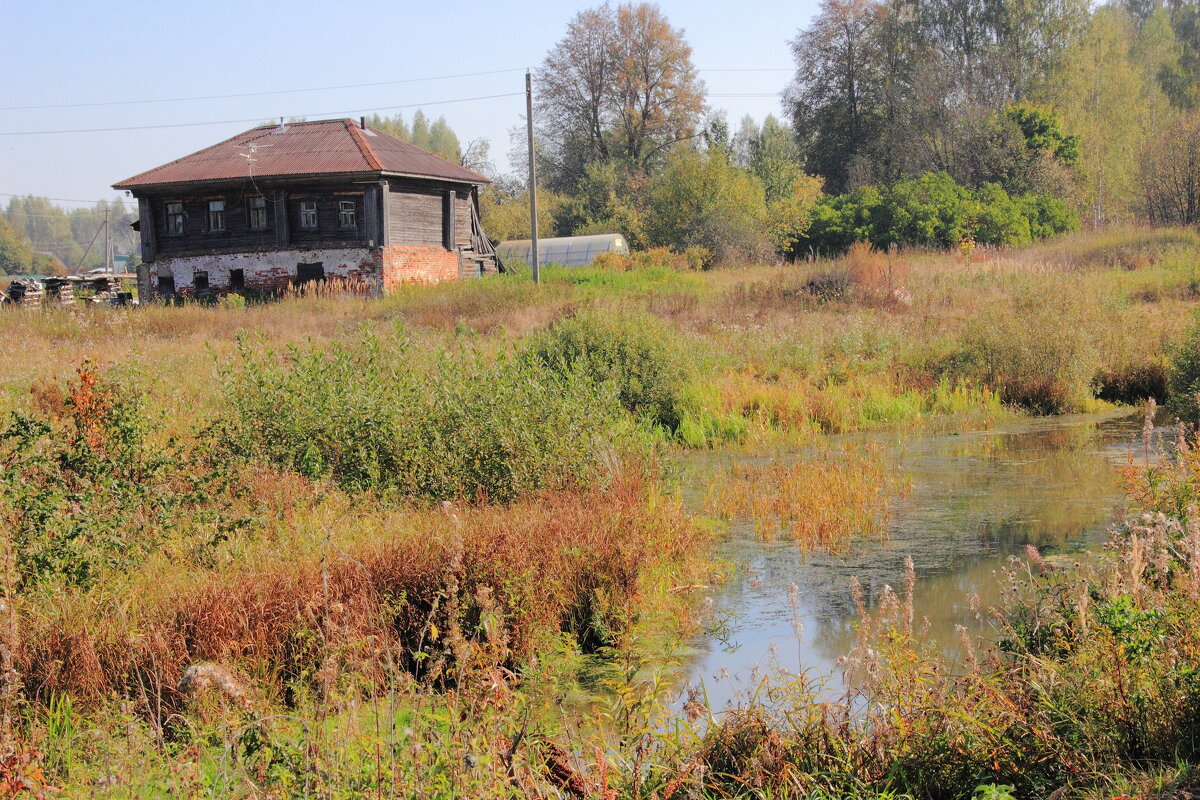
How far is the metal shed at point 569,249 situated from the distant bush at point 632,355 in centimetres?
2654

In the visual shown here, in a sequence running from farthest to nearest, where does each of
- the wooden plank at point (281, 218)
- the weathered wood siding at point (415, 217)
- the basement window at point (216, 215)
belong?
the basement window at point (216, 215) < the weathered wood siding at point (415, 217) < the wooden plank at point (281, 218)

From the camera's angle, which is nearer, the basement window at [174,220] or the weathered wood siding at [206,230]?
the weathered wood siding at [206,230]

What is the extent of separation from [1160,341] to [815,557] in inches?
456

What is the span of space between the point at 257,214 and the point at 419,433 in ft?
82.3

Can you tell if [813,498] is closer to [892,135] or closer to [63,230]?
[892,135]

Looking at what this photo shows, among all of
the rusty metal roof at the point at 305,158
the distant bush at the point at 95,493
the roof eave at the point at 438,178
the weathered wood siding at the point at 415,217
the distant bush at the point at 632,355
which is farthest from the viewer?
the weathered wood siding at the point at 415,217

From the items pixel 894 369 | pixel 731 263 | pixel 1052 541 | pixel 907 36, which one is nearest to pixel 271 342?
pixel 894 369

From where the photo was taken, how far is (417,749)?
3510mm

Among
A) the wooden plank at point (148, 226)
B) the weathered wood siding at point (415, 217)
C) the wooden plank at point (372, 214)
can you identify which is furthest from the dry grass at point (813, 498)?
the wooden plank at point (148, 226)

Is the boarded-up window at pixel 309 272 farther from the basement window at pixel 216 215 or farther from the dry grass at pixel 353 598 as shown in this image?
the dry grass at pixel 353 598

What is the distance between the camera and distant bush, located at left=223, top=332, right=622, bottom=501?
879 centimetres

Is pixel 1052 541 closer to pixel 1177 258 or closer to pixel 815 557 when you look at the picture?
pixel 815 557

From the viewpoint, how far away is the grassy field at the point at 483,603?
429 cm

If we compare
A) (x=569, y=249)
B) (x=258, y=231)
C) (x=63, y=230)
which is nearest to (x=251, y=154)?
(x=258, y=231)
